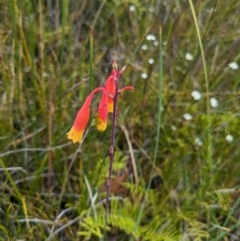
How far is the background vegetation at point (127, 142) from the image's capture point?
1200mm

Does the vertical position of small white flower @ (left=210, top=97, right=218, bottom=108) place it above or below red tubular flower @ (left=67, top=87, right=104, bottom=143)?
below

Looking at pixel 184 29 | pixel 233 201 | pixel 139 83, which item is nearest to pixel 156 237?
pixel 233 201

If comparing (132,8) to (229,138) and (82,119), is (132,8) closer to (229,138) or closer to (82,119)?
(229,138)

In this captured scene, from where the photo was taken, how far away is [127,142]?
55.2 inches

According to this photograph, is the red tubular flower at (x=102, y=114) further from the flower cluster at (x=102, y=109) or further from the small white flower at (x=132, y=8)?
the small white flower at (x=132, y=8)

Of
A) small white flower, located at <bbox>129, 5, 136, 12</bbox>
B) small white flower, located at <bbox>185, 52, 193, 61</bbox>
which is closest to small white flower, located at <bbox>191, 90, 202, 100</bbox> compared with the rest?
small white flower, located at <bbox>185, 52, 193, 61</bbox>

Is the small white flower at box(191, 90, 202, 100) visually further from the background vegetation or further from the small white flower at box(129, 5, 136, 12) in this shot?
the small white flower at box(129, 5, 136, 12)

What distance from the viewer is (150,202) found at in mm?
1284

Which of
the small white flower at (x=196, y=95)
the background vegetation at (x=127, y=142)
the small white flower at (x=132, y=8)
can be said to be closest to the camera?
the background vegetation at (x=127, y=142)

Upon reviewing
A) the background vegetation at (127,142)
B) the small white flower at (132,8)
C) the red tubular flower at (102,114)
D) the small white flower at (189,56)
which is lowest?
the background vegetation at (127,142)

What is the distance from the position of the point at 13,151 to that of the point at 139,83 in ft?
1.51

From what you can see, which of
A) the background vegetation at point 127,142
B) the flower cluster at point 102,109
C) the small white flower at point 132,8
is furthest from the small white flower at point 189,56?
the flower cluster at point 102,109

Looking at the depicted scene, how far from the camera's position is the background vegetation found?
47.3 inches

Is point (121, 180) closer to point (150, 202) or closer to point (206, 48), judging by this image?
point (150, 202)
